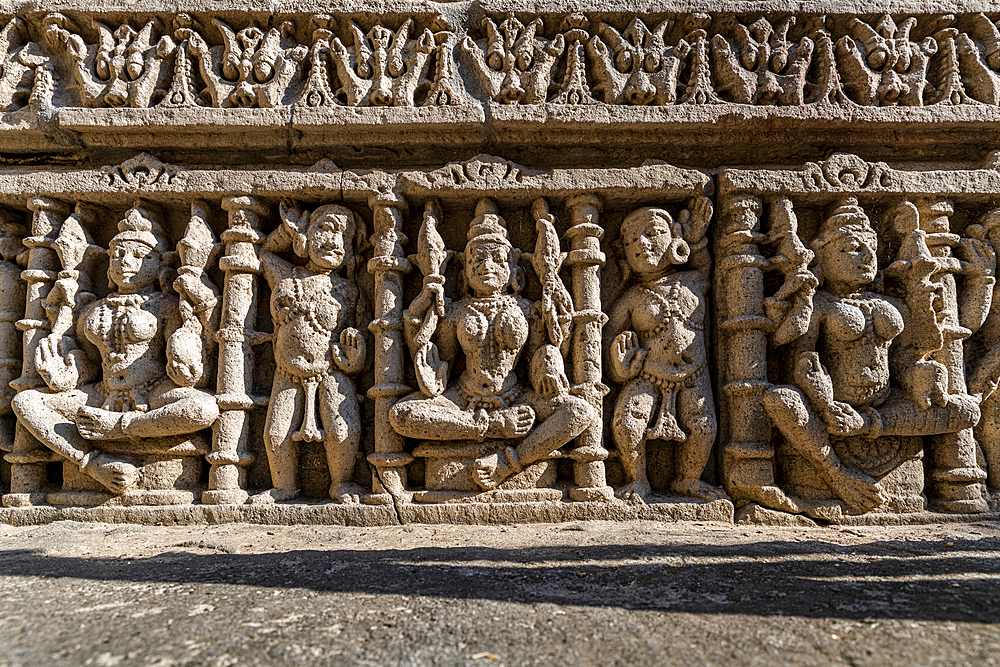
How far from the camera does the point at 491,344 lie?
12.8ft

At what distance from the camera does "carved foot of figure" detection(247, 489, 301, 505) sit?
12.5 feet

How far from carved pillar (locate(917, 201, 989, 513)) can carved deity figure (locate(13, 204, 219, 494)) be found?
5.66 meters

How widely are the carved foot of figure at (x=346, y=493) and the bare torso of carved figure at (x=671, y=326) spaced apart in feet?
8.09

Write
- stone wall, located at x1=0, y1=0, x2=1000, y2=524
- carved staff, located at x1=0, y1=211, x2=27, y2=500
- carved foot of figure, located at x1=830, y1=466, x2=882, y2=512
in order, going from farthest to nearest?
carved staff, located at x1=0, y1=211, x2=27, y2=500
stone wall, located at x1=0, y1=0, x2=1000, y2=524
carved foot of figure, located at x1=830, y1=466, x2=882, y2=512

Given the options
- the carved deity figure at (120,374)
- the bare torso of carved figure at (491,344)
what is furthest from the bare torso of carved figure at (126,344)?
the bare torso of carved figure at (491,344)

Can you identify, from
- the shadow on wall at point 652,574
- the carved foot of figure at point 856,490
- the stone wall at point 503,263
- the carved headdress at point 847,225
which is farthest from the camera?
the carved headdress at point 847,225

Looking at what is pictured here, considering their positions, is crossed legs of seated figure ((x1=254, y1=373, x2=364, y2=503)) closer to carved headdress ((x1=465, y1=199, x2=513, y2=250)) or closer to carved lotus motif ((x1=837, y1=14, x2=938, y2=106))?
carved headdress ((x1=465, y1=199, x2=513, y2=250))

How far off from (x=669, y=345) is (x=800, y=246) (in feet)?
4.22

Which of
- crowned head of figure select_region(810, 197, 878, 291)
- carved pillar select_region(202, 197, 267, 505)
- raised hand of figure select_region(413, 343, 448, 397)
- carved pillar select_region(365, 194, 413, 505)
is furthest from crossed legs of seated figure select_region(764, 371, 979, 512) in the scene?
carved pillar select_region(202, 197, 267, 505)

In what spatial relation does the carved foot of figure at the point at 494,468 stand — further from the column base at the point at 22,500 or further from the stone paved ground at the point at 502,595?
the column base at the point at 22,500

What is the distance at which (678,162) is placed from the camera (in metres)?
4.26

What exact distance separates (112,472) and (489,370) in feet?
9.73

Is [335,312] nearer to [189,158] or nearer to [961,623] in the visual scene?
[189,158]

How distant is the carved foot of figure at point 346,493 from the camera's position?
3.80 meters
